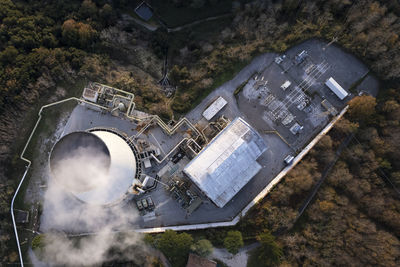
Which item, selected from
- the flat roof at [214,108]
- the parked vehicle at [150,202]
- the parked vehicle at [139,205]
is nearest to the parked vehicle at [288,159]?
the flat roof at [214,108]

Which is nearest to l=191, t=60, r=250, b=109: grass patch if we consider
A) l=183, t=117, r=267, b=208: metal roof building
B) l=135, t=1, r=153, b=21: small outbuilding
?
l=183, t=117, r=267, b=208: metal roof building

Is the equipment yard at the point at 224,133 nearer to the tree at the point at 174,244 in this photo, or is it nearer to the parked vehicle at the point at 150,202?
the parked vehicle at the point at 150,202

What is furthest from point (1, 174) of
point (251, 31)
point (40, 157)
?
point (251, 31)

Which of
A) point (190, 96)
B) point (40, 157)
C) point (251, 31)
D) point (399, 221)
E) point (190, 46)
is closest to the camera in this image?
point (399, 221)

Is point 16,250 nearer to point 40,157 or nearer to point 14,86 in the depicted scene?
point 40,157

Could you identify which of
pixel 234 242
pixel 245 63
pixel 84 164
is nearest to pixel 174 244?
pixel 234 242

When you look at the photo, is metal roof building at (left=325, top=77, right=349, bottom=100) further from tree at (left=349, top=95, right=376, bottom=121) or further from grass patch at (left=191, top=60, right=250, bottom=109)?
grass patch at (left=191, top=60, right=250, bottom=109)
